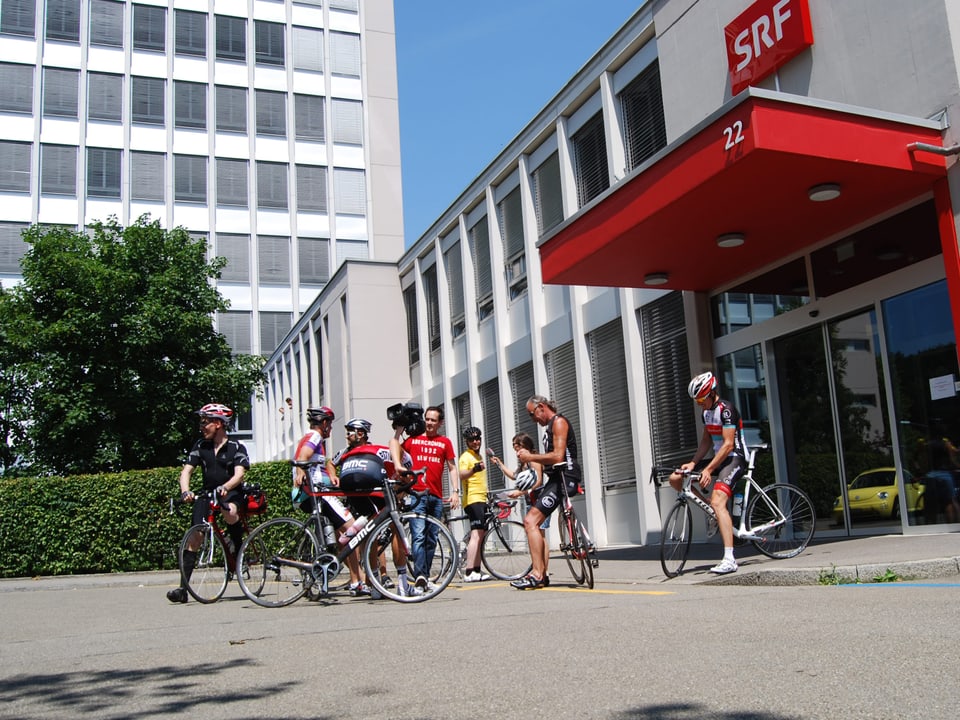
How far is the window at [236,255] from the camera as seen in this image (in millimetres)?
49469

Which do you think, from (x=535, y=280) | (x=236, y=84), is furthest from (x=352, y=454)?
(x=236, y=84)

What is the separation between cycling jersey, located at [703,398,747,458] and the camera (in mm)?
9258

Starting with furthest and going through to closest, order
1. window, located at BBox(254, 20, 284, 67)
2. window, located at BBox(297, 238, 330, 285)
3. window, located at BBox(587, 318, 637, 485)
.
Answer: window, located at BBox(254, 20, 284, 67)
window, located at BBox(297, 238, 330, 285)
window, located at BBox(587, 318, 637, 485)

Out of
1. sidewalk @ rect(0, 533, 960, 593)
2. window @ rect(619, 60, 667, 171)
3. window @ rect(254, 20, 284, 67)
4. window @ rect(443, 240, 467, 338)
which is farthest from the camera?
window @ rect(254, 20, 284, 67)

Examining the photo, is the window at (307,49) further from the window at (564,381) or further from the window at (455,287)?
the window at (564,381)

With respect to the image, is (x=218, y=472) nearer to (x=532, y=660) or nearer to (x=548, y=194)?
(x=532, y=660)

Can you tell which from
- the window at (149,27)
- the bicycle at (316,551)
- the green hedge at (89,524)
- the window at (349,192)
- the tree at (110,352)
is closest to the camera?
the bicycle at (316,551)

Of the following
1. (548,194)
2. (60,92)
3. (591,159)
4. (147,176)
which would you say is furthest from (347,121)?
(591,159)

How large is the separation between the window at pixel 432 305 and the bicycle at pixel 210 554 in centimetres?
1575

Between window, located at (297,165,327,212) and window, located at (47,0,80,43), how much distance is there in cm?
1229

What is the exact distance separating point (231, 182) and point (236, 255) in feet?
12.4

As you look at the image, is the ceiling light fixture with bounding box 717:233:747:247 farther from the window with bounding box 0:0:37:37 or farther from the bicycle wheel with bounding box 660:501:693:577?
the window with bounding box 0:0:37:37

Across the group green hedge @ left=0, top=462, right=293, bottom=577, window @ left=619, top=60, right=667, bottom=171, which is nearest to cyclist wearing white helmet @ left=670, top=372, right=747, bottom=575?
window @ left=619, top=60, right=667, bottom=171

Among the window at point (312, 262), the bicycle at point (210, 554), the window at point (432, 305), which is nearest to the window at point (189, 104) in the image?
the window at point (312, 262)
